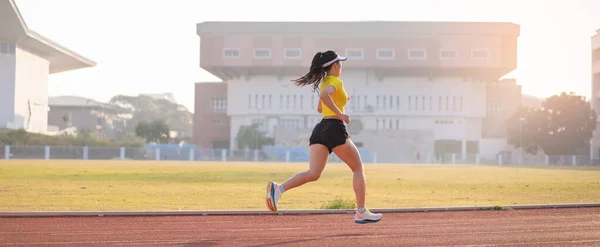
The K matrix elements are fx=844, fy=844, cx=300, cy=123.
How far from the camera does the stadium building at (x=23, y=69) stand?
281ft

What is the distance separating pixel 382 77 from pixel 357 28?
945 cm

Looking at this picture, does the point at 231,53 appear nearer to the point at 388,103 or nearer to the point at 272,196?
the point at 388,103

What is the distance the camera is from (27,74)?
9569cm

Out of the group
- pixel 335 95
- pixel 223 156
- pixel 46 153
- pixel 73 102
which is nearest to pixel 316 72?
pixel 335 95

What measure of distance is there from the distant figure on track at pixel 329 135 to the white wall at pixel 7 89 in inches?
3431

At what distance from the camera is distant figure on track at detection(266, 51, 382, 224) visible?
28.2ft

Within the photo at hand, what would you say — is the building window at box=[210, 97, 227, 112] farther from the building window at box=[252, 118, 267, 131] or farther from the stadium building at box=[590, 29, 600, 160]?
the stadium building at box=[590, 29, 600, 160]

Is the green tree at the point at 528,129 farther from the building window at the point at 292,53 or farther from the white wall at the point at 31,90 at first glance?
the white wall at the point at 31,90

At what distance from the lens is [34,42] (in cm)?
9344

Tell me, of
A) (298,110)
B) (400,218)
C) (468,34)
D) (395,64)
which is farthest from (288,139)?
(400,218)

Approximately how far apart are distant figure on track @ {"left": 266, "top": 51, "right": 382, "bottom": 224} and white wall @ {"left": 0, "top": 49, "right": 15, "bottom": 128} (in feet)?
286

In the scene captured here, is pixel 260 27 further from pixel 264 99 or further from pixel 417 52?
pixel 417 52

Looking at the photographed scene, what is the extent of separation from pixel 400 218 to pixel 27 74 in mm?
91321

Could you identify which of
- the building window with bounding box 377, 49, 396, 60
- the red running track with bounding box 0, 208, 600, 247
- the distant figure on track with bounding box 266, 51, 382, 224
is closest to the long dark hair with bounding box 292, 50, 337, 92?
the distant figure on track with bounding box 266, 51, 382, 224
